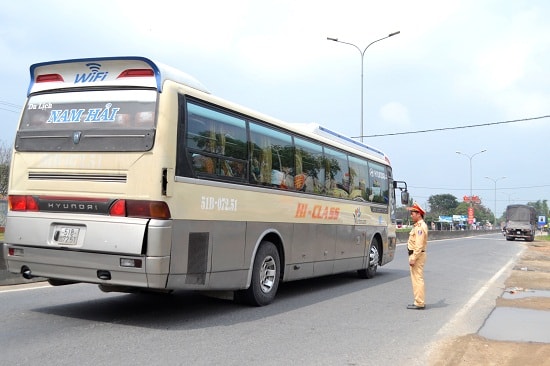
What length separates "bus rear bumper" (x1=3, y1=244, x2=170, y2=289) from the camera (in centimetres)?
619

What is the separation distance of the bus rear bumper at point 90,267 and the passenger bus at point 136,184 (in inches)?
0.5

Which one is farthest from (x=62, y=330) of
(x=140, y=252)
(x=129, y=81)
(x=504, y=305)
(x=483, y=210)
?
(x=483, y=210)

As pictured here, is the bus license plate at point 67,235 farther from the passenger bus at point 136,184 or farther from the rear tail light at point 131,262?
the rear tail light at point 131,262

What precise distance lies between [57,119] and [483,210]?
204 meters

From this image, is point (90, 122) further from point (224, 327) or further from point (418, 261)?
point (418, 261)

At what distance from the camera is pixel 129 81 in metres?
6.73

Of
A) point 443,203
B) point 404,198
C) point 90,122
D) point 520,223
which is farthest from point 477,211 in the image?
point 90,122

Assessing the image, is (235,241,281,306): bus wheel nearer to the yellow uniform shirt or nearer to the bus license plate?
the yellow uniform shirt

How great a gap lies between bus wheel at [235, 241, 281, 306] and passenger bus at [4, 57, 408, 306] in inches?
1.0

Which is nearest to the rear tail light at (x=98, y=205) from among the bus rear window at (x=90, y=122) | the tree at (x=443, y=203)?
the bus rear window at (x=90, y=122)

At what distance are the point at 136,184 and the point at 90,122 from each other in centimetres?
114

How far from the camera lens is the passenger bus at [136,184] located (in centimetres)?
629

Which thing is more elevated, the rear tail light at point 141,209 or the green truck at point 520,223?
the green truck at point 520,223

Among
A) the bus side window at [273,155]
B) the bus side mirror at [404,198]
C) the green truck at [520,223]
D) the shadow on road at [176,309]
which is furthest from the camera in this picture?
A: the green truck at [520,223]
